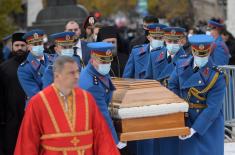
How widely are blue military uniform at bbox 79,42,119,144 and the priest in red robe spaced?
0.81 meters

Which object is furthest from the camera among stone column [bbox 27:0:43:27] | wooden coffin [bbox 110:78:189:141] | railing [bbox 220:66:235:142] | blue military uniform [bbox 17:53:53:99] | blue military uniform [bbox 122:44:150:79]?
stone column [bbox 27:0:43:27]

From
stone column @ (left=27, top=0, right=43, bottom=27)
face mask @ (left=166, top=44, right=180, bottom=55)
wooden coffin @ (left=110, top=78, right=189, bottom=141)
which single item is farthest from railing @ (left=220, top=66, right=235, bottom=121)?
stone column @ (left=27, top=0, right=43, bottom=27)

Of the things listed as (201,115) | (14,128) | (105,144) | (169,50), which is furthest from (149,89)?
(14,128)

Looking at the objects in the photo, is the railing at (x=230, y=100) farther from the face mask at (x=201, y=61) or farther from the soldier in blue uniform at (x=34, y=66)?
the face mask at (x=201, y=61)

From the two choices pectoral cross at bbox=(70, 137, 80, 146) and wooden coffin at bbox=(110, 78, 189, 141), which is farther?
wooden coffin at bbox=(110, 78, 189, 141)

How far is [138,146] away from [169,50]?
144cm

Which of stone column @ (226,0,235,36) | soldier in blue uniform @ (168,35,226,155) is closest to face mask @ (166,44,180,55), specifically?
soldier in blue uniform @ (168,35,226,155)

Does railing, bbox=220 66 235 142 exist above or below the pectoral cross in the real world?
below

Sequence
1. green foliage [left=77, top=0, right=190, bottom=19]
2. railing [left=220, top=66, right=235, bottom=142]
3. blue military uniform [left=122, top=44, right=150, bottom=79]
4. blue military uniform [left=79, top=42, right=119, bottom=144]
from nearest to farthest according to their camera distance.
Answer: blue military uniform [left=79, top=42, right=119, bottom=144] → blue military uniform [left=122, top=44, right=150, bottom=79] → railing [left=220, top=66, right=235, bottom=142] → green foliage [left=77, top=0, right=190, bottom=19]

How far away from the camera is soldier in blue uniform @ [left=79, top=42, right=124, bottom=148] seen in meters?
8.65

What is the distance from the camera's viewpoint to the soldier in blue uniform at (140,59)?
1130 centimetres

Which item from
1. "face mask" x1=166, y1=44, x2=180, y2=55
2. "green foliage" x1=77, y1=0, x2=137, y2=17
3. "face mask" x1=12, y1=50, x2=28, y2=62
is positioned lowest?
"green foliage" x1=77, y1=0, x2=137, y2=17

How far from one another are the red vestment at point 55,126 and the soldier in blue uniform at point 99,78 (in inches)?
35.0

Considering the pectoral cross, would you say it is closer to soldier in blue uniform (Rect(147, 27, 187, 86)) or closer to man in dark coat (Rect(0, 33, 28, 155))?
soldier in blue uniform (Rect(147, 27, 187, 86))
